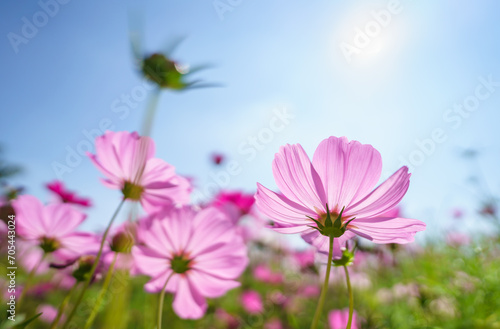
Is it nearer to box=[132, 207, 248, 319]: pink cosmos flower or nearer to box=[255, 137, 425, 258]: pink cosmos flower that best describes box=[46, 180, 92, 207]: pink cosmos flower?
box=[132, 207, 248, 319]: pink cosmos flower

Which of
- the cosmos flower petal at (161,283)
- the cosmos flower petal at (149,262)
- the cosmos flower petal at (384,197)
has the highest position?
the cosmos flower petal at (384,197)

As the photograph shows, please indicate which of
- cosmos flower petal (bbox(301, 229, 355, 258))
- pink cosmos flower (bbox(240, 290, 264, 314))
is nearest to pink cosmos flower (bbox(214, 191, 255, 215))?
pink cosmos flower (bbox(240, 290, 264, 314))

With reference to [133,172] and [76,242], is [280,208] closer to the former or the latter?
[133,172]

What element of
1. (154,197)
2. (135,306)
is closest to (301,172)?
(154,197)

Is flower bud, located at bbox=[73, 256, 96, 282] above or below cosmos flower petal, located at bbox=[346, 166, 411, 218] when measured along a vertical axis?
below

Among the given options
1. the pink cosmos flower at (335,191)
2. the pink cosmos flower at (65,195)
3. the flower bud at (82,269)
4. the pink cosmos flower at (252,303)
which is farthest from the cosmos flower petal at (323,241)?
the pink cosmos flower at (252,303)

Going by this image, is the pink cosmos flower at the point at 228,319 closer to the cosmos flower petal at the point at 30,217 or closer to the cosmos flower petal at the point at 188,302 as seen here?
the cosmos flower petal at the point at 188,302

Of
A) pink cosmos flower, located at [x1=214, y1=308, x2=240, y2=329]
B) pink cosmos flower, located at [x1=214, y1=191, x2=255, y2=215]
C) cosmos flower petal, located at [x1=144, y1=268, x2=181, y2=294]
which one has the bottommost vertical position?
pink cosmos flower, located at [x1=214, y1=308, x2=240, y2=329]
